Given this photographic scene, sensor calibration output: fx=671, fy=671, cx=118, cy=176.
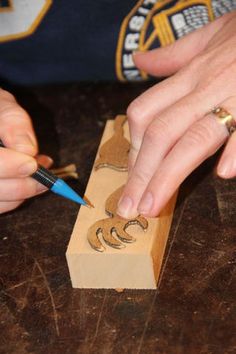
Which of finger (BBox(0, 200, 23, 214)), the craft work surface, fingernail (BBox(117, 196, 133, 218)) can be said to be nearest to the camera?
the craft work surface

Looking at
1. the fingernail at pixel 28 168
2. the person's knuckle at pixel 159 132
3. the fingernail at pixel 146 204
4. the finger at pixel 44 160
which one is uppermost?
the person's knuckle at pixel 159 132

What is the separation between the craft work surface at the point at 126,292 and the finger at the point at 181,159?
10cm

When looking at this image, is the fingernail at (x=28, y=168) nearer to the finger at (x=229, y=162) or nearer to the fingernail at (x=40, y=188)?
the fingernail at (x=40, y=188)

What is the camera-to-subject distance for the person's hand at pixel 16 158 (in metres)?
1.05

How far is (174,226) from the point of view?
109 centimetres

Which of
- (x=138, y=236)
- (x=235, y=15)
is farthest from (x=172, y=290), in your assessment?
(x=235, y=15)

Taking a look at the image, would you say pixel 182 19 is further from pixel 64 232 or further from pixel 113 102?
pixel 64 232

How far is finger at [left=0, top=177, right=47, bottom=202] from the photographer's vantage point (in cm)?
109

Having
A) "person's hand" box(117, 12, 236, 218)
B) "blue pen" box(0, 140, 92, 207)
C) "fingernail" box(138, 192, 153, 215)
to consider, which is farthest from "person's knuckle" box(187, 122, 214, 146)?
"blue pen" box(0, 140, 92, 207)

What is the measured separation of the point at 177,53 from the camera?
4.16 feet

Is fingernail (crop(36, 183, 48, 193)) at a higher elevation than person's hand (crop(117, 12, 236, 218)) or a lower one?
lower

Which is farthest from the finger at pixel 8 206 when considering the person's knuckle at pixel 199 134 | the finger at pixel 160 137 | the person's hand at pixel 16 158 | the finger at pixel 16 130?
the person's knuckle at pixel 199 134

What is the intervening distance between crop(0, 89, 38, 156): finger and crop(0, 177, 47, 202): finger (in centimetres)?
5

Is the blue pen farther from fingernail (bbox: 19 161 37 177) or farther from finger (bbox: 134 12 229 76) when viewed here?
finger (bbox: 134 12 229 76)
